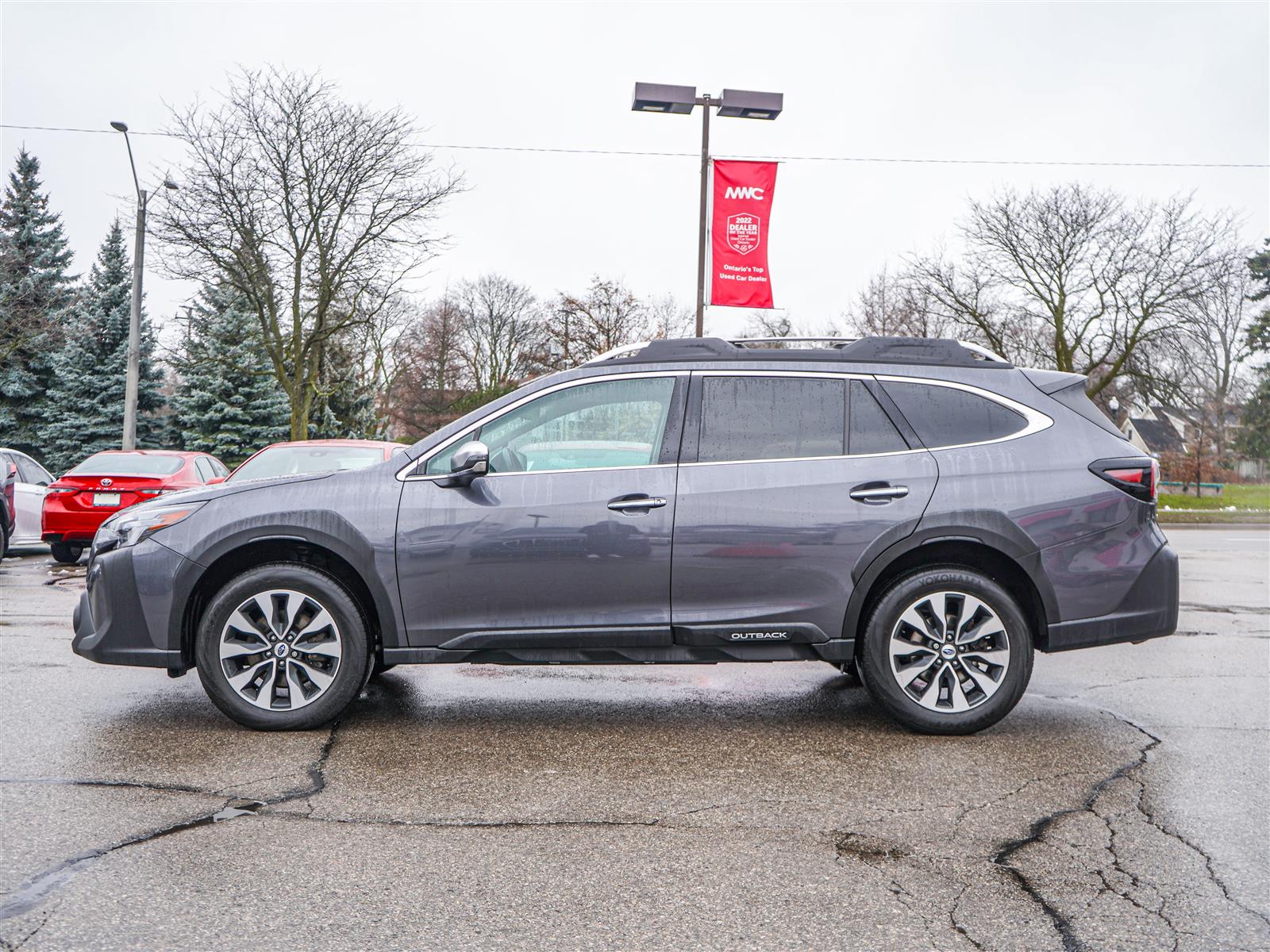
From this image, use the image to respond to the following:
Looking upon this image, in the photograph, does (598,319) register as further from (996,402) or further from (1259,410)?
(996,402)

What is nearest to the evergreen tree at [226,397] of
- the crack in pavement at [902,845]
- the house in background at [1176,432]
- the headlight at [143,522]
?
the house in background at [1176,432]

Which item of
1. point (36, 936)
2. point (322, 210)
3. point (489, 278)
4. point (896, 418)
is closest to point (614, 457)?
point (896, 418)

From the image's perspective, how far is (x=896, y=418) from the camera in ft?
16.8

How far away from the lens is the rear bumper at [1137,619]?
4.98 meters

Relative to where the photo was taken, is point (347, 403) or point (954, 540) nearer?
point (954, 540)

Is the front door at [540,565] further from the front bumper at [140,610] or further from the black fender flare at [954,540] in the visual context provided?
the front bumper at [140,610]

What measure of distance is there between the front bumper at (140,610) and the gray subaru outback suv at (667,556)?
0.01 meters

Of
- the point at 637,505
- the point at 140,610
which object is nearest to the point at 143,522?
the point at 140,610

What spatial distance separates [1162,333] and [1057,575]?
32.2 metres

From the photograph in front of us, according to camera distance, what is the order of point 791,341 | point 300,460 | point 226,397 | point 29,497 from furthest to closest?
1. point 226,397
2. point 29,497
3. point 300,460
4. point 791,341

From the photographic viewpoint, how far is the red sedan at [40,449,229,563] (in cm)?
1289

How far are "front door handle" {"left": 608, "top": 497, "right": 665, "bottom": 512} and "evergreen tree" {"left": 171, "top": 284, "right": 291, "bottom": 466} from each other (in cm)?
3222

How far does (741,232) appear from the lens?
52.0 feet

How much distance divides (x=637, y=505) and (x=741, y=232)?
38.5 ft
